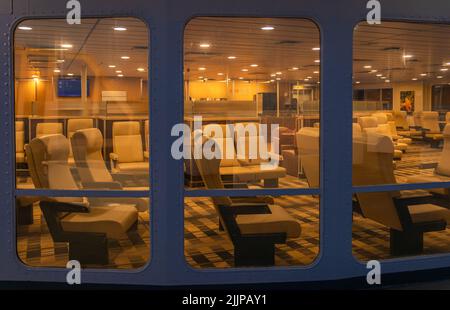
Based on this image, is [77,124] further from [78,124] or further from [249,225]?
[249,225]

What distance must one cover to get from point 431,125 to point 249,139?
2302 millimetres

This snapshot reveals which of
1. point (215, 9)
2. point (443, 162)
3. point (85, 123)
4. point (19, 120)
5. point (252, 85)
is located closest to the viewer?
point (215, 9)

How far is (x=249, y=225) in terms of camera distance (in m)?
4.41

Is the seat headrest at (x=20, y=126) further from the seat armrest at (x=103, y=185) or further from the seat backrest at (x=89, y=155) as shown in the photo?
the seat armrest at (x=103, y=185)

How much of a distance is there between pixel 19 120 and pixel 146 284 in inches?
59.4

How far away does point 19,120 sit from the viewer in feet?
13.4

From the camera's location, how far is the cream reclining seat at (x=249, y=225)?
A: 4.30 m

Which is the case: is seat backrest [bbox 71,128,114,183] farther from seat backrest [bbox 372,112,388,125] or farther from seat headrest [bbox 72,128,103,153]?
seat backrest [bbox 372,112,388,125]

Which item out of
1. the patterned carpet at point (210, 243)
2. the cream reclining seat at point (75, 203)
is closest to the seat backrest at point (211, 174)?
the patterned carpet at point (210, 243)

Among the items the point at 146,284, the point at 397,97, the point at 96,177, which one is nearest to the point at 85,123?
the point at 96,177

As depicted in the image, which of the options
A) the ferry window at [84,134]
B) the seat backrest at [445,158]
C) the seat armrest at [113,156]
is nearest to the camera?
the ferry window at [84,134]

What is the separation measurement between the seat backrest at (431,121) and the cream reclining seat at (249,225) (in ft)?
7.28
